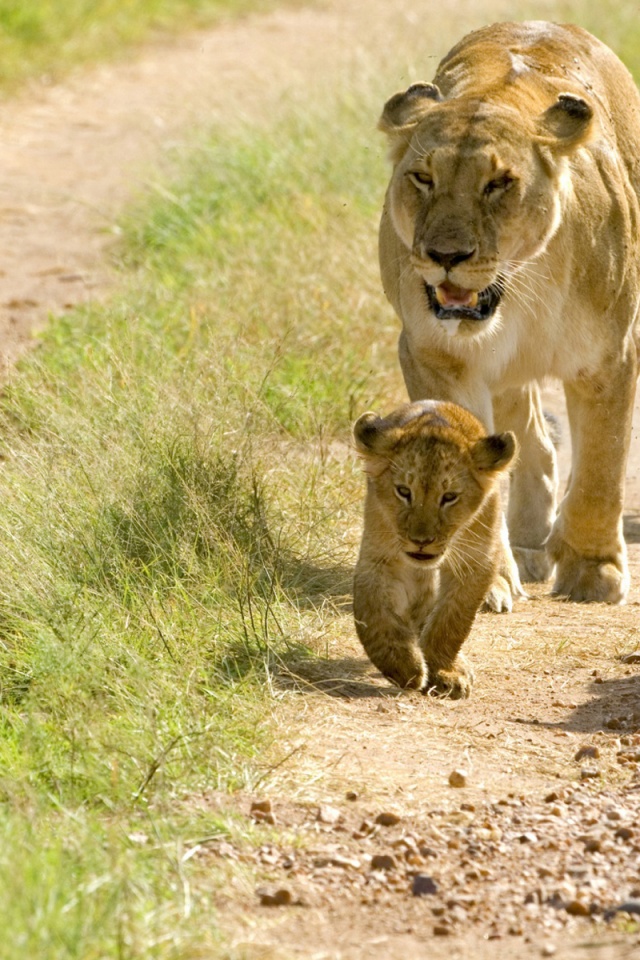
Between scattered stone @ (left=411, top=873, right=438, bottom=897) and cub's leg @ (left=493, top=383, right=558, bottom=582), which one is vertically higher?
cub's leg @ (left=493, top=383, right=558, bottom=582)

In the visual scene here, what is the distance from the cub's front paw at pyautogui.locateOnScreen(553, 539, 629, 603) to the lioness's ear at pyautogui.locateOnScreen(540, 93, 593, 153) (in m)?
1.56

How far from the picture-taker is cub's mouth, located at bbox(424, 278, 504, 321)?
549 cm

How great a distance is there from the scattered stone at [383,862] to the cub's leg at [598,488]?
2.67 m

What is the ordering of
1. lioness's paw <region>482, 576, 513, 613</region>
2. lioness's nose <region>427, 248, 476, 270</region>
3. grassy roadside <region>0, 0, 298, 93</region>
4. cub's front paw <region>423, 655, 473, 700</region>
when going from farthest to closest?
grassy roadside <region>0, 0, 298, 93</region>
lioness's paw <region>482, 576, 513, 613</region>
lioness's nose <region>427, 248, 476, 270</region>
cub's front paw <region>423, 655, 473, 700</region>

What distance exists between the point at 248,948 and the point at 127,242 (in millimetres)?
8209

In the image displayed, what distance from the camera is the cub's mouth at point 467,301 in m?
5.49

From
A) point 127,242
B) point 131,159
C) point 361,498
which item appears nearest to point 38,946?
point 361,498

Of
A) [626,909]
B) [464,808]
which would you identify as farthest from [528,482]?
[626,909]

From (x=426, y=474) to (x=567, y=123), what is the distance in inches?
59.1

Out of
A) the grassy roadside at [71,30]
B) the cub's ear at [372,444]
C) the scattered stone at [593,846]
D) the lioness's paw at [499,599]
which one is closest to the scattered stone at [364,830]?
the scattered stone at [593,846]

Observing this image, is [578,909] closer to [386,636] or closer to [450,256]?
[386,636]

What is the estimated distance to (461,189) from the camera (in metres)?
5.43

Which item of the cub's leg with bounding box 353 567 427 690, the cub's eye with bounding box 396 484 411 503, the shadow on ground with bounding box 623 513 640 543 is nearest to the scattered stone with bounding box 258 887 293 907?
the cub's leg with bounding box 353 567 427 690

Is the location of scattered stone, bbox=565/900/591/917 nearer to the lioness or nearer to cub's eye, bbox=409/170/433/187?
the lioness
